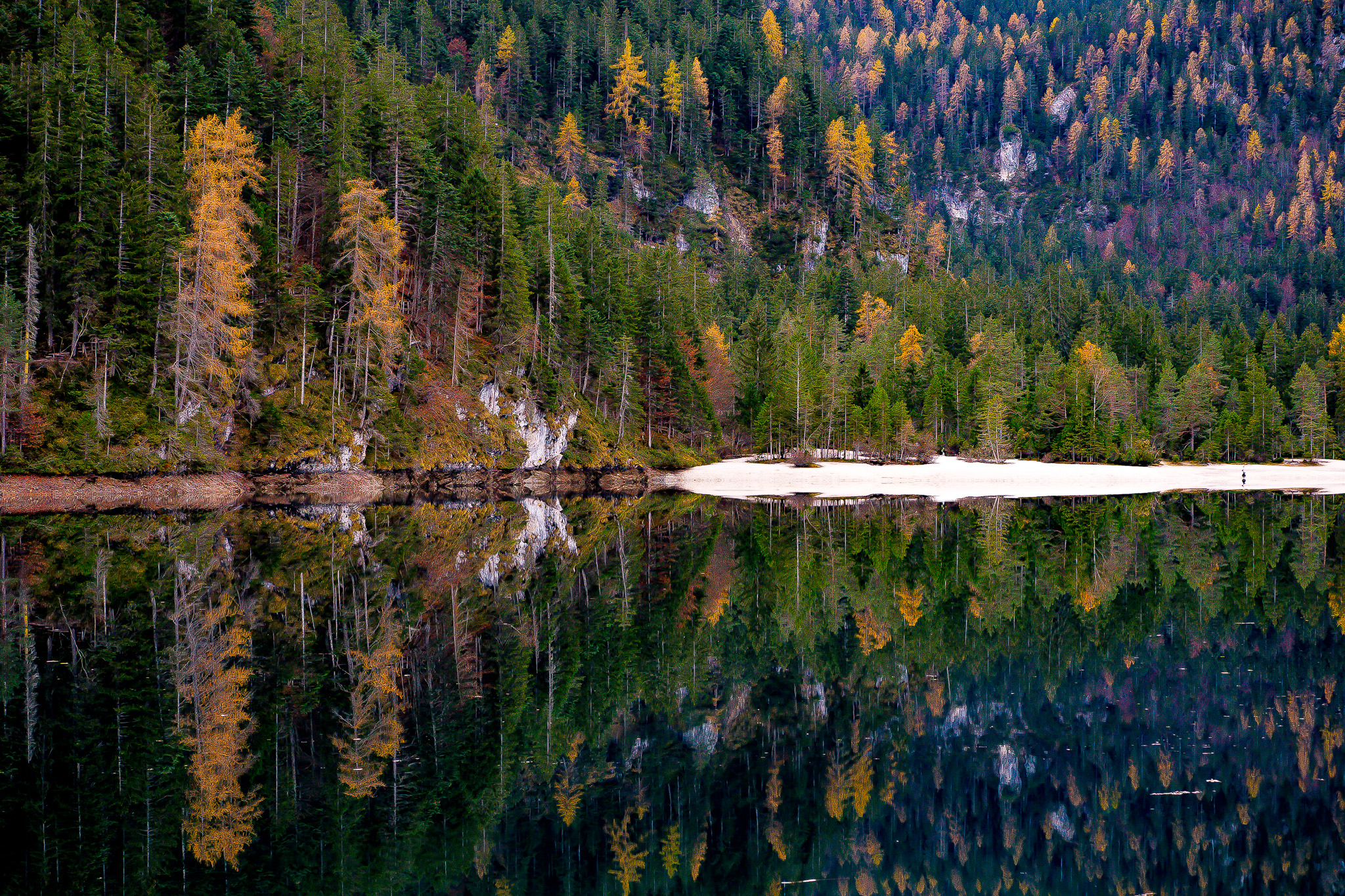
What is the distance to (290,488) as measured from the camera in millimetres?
51781

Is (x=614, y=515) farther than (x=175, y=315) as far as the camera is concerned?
No

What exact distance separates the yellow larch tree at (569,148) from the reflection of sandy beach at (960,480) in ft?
196

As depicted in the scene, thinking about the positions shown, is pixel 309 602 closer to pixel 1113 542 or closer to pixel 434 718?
pixel 434 718

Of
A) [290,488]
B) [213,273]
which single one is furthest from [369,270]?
→ [290,488]

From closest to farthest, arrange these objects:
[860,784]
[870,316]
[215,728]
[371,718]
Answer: [860,784], [215,728], [371,718], [870,316]

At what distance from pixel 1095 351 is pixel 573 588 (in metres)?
A: 92.4

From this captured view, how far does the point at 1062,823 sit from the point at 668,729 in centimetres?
505

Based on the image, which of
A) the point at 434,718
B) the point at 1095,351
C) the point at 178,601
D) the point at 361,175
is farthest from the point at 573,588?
the point at 1095,351

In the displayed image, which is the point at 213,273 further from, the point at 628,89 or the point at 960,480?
the point at 628,89

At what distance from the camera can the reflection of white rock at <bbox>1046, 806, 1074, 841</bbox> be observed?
10.1 meters

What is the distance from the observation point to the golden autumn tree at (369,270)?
55250 mm

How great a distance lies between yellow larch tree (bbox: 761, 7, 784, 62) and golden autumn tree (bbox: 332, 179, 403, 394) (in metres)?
129

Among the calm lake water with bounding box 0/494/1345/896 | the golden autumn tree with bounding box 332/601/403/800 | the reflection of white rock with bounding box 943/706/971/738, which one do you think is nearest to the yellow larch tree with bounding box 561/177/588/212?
the calm lake water with bounding box 0/494/1345/896

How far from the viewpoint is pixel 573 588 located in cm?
2377
